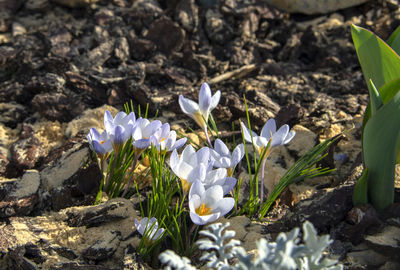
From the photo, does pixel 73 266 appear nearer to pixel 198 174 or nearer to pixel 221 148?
pixel 198 174

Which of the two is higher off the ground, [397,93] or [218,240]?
[397,93]

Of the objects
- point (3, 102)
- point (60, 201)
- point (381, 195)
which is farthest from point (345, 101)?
point (3, 102)

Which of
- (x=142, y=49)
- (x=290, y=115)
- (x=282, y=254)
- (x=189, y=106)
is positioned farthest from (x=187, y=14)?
(x=282, y=254)

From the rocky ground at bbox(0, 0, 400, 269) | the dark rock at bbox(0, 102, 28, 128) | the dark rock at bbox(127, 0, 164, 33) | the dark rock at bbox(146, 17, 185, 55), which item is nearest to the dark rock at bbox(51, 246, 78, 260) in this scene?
the rocky ground at bbox(0, 0, 400, 269)

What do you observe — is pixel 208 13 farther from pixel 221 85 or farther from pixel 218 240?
pixel 218 240

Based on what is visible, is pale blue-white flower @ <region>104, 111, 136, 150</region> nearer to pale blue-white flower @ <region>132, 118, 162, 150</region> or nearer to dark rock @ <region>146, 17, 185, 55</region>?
pale blue-white flower @ <region>132, 118, 162, 150</region>

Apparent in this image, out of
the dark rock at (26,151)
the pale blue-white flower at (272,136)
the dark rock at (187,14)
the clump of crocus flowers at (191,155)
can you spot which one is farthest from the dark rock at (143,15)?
the pale blue-white flower at (272,136)

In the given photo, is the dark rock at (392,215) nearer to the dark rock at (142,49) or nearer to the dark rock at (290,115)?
the dark rock at (290,115)
